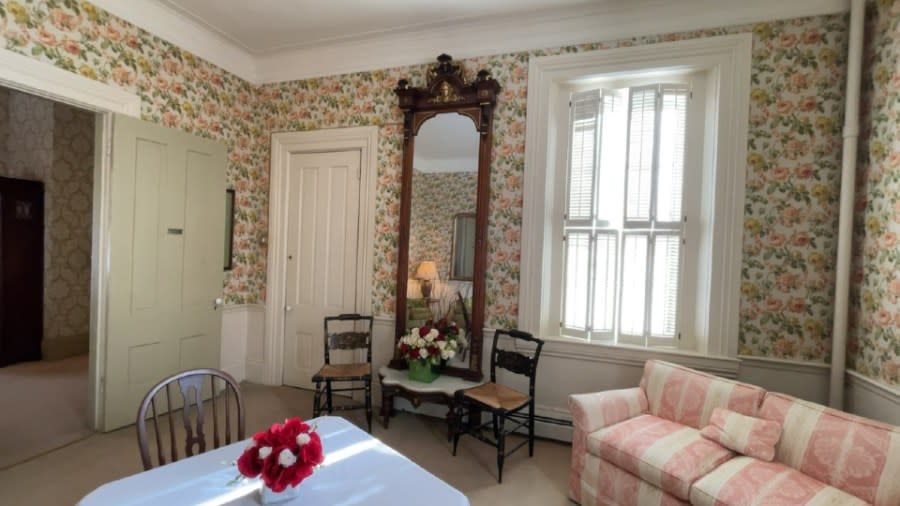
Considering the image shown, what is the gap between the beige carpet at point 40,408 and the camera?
2.79m

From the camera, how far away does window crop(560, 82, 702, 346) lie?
2.98 m

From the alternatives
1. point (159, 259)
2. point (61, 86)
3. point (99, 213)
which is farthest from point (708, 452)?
point (61, 86)

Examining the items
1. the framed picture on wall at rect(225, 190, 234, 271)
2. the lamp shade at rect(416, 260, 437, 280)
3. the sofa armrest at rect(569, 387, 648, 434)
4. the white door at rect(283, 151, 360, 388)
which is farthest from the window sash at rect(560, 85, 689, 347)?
the framed picture on wall at rect(225, 190, 234, 271)

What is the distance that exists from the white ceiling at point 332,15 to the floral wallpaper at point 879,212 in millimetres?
1479

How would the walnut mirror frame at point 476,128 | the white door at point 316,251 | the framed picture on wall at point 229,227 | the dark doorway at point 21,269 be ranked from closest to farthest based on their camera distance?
the walnut mirror frame at point 476,128 → the white door at point 316,251 → the framed picture on wall at point 229,227 → the dark doorway at point 21,269

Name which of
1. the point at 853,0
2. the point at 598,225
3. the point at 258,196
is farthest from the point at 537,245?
the point at 258,196

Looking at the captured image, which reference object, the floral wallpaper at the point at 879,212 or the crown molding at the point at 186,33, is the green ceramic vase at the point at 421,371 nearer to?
the floral wallpaper at the point at 879,212

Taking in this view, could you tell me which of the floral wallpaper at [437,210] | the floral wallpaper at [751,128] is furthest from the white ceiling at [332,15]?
the floral wallpaper at [437,210]

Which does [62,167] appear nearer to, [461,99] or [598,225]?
[461,99]

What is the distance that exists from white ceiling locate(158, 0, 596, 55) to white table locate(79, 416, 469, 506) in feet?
9.82

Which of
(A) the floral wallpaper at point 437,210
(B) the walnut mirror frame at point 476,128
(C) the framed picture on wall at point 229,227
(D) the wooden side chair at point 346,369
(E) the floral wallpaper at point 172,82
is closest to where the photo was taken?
(E) the floral wallpaper at point 172,82

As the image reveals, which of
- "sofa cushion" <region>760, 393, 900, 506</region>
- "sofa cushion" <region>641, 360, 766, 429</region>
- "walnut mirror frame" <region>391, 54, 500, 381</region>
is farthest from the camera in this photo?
"walnut mirror frame" <region>391, 54, 500, 381</region>

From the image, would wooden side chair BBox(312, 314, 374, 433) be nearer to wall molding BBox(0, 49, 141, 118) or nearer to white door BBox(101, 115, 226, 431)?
white door BBox(101, 115, 226, 431)

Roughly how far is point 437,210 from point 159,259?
2151 millimetres
